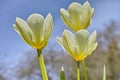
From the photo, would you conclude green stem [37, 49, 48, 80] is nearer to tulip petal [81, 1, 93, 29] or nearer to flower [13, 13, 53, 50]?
flower [13, 13, 53, 50]

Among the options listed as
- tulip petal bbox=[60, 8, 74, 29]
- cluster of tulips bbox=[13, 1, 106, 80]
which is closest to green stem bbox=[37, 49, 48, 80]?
cluster of tulips bbox=[13, 1, 106, 80]

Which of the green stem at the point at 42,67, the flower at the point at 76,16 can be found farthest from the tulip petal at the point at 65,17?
the green stem at the point at 42,67

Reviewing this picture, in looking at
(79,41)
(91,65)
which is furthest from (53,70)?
(79,41)

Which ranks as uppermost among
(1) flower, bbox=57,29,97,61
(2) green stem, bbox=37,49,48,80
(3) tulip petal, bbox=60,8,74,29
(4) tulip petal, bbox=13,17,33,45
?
(3) tulip petal, bbox=60,8,74,29

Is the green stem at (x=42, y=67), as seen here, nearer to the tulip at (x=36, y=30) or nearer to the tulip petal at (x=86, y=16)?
the tulip at (x=36, y=30)

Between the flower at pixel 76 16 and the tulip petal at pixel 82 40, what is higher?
the flower at pixel 76 16

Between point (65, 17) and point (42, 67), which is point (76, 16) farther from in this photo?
point (42, 67)

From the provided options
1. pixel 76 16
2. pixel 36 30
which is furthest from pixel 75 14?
pixel 36 30

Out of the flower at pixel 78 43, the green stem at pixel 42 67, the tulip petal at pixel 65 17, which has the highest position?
the tulip petal at pixel 65 17
